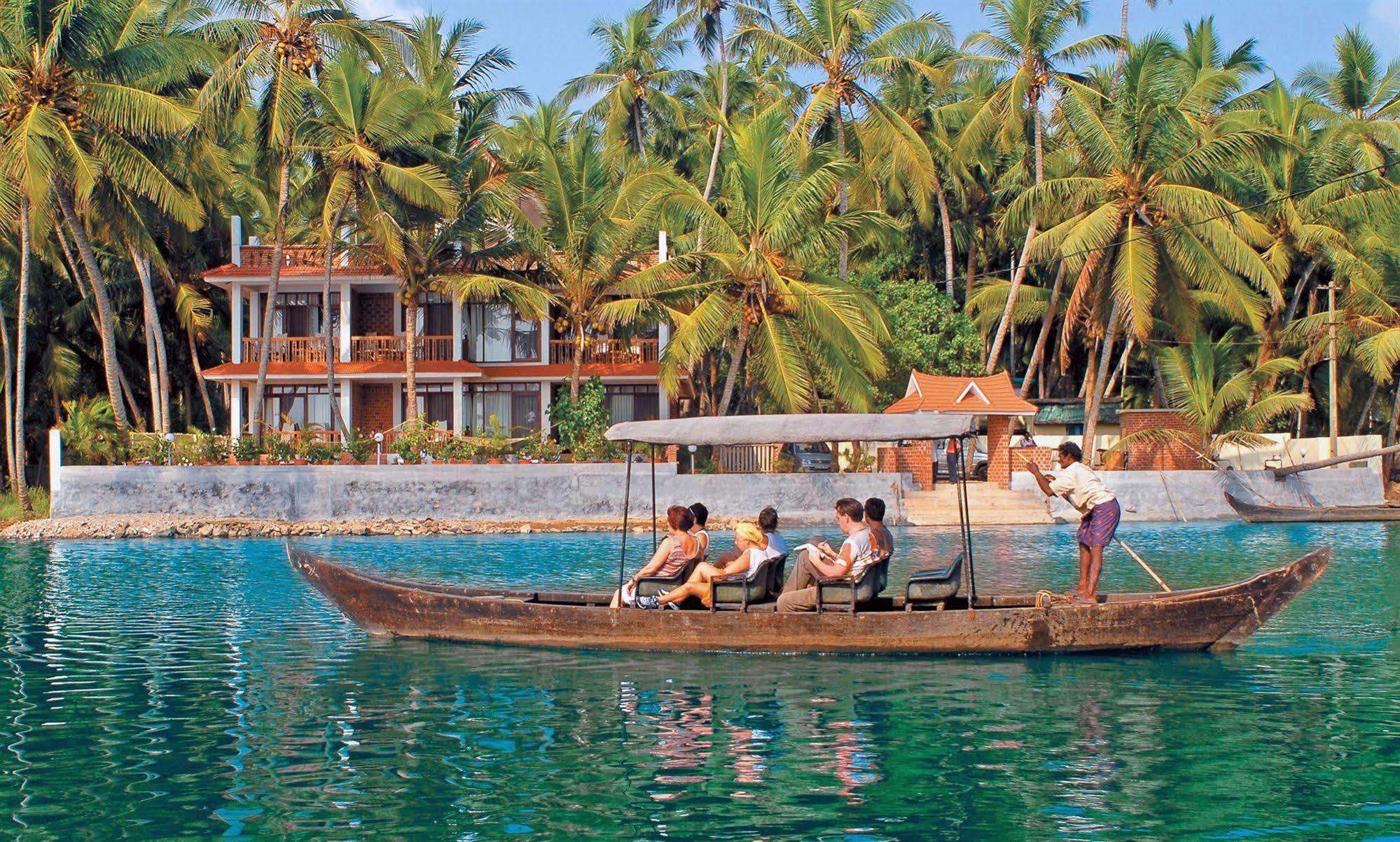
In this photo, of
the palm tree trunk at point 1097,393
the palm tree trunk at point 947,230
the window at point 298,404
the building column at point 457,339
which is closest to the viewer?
the palm tree trunk at point 1097,393

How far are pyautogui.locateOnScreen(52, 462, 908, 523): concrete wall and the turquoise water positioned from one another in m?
12.8

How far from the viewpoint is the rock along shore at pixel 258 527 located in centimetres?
2684

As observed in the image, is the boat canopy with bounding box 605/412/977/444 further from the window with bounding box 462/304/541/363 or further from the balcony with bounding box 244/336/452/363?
the window with bounding box 462/304/541/363

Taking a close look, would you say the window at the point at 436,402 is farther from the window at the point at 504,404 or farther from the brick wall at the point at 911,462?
the brick wall at the point at 911,462

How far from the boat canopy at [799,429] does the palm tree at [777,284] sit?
1547cm

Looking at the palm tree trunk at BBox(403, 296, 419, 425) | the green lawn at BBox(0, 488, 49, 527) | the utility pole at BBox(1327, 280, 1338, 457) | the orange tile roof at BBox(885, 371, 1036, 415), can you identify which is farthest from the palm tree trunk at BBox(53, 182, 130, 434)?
the utility pole at BBox(1327, 280, 1338, 457)

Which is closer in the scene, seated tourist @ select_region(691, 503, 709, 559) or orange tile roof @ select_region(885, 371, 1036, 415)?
seated tourist @ select_region(691, 503, 709, 559)

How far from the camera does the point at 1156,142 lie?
29.5 metres

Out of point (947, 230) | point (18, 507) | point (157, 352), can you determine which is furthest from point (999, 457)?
point (18, 507)

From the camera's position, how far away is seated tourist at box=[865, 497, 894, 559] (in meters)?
12.1

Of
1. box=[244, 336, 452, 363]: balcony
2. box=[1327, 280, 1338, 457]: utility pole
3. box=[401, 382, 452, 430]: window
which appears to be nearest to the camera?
box=[1327, 280, 1338, 457]: utility pole

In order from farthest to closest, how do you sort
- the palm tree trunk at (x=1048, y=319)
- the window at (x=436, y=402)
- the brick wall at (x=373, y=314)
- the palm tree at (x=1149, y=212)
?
the brick wall at (x=373, y=314)
the window at (x=436, y=402)
the palm tree trunk at (x=1048, y=319)
the palm tree at (x=1149, y=212)

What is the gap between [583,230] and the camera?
3145cm

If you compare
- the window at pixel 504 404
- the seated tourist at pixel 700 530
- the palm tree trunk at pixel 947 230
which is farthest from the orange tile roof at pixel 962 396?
the seated tourist at pixel 700 530
